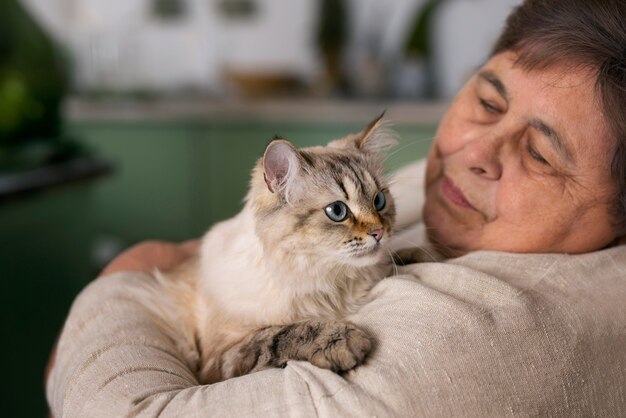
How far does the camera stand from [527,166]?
1492mm

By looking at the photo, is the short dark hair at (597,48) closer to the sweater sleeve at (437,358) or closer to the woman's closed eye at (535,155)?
the woman's closed eye at (535,155)

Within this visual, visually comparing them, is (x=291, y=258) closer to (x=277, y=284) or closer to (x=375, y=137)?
(x=277, y=284)

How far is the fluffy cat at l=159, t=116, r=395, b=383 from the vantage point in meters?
1.41

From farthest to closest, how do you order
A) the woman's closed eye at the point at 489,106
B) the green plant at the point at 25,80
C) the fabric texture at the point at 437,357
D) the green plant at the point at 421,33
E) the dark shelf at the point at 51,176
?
1. the green plant at the point at 421,33
2. the green plant at the point at 25,80
3. the dark shelf at the point at 51,176
4. the woman's closed eye at the point at 489,106
5. the fabric texture at the point at 437,357

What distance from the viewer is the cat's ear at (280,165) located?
4.48ft

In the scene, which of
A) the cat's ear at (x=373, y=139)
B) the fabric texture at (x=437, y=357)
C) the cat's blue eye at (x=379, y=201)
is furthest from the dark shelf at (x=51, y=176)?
the cat's blue eye at (x=379, y=201)

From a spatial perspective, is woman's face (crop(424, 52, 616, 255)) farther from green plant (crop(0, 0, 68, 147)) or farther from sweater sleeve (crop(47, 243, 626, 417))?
green plant (crop(0, 0, 68, 147))

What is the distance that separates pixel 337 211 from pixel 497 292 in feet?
1.24

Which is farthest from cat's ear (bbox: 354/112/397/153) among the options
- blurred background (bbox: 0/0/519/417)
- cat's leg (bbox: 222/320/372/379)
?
blurred background (bbox: 0/0/519/417)

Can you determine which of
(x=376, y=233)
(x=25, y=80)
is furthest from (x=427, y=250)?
(x=25, y=80)

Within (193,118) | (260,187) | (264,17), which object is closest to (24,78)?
(193,118)

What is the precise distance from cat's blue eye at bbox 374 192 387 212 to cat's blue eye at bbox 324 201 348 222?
0.10 m

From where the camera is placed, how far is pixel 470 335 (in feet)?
3.82

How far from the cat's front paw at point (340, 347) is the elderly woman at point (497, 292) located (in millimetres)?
23
